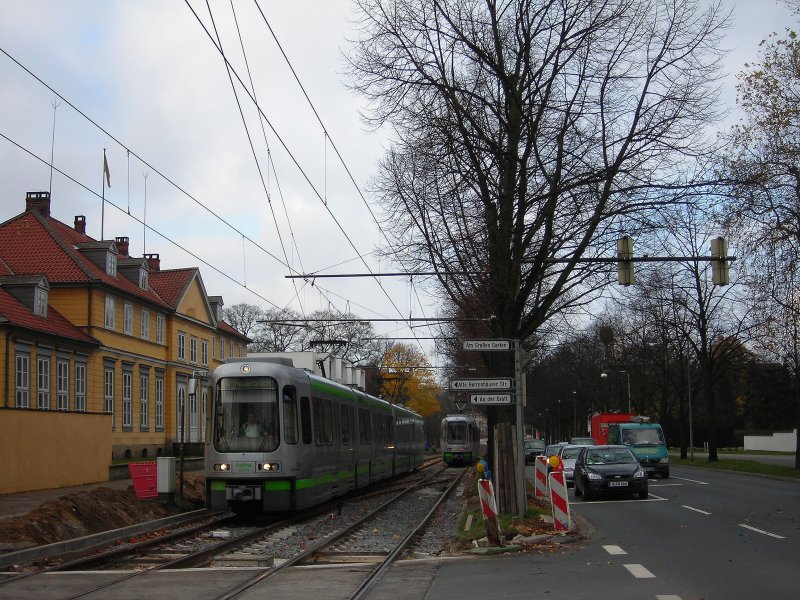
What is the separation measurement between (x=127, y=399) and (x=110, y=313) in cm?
479

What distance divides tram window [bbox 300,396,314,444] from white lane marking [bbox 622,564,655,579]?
9421mm

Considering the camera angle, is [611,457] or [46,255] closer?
[611,457]

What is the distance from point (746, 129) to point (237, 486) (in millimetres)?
16440

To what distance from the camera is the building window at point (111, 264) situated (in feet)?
149

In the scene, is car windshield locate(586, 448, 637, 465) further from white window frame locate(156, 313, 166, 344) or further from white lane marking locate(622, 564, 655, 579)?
white window frame locate(156, 313, 166, 344)

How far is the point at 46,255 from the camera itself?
43.2 metres

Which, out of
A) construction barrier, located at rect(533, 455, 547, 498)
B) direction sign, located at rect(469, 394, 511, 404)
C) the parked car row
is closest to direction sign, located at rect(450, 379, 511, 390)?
direction sign, located at rect(469, 394, 511, 404)

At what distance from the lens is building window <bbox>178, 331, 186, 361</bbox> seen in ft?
176

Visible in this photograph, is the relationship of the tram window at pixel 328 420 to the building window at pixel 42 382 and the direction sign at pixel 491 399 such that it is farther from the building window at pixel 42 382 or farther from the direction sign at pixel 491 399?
the building window at pixel 42 382

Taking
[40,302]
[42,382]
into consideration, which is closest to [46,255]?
[40,302]

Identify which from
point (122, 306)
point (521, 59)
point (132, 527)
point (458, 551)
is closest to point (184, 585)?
point (458, 551)

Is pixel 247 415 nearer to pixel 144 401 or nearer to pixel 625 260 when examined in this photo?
pixel 625 260

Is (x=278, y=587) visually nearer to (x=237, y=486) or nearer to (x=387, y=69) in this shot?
(x=237, y=486)

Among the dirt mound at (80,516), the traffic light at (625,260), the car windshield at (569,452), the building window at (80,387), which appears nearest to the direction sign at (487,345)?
the traffic light at (625,260)
